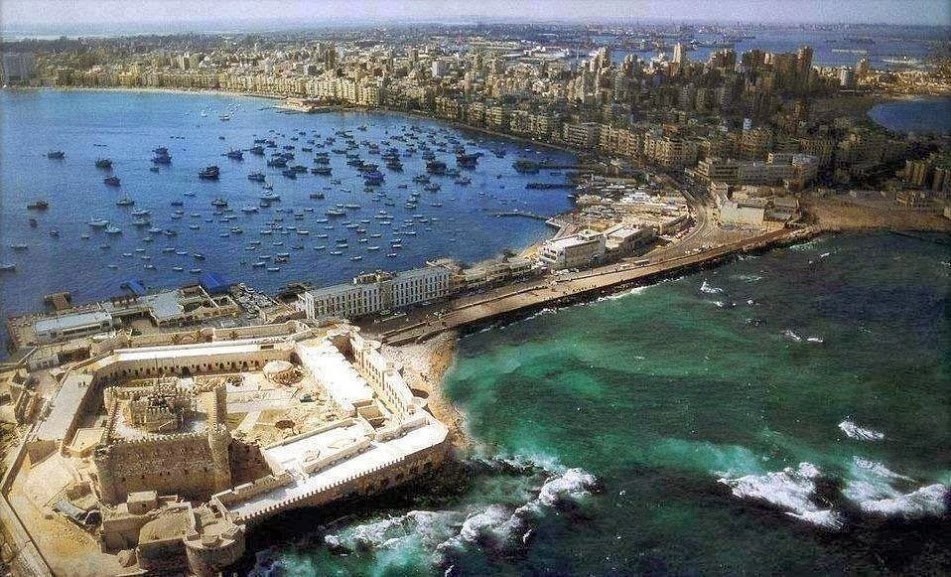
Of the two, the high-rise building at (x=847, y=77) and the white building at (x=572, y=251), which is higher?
the high-rise building at (x=847, y=77)

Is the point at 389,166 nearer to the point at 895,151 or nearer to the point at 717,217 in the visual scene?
the point at 717,217

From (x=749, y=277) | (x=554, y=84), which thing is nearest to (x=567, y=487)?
(x=749, y=277)

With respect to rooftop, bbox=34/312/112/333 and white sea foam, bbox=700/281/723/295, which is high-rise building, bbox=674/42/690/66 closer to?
white sea foam, bbox=700/281/723/295

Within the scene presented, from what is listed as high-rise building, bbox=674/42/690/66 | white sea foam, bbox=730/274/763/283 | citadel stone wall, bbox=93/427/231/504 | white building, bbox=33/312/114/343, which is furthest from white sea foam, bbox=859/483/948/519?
high-rise building, bbox=674/42/690/66

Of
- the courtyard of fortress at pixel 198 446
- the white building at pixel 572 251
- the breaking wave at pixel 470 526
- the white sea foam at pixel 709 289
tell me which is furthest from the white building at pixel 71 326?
the white sea foam at pixel 709 289

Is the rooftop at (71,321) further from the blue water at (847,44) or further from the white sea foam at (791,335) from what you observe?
the blue water at (847,44)

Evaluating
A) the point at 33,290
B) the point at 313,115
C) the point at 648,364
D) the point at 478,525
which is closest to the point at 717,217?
the point at 648,364
